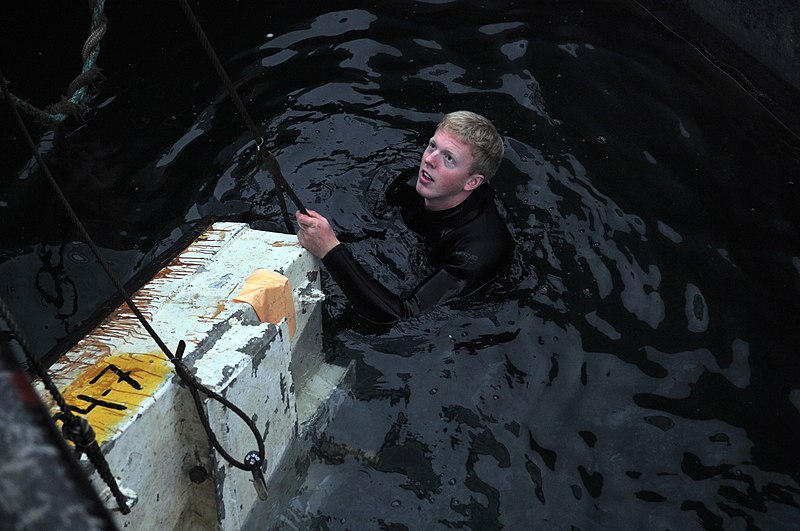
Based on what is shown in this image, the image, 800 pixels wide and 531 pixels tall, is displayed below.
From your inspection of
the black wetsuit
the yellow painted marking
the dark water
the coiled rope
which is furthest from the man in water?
the coiled rope

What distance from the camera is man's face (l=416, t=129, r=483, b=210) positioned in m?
4.94

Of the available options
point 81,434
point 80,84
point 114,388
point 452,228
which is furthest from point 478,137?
point 81,434

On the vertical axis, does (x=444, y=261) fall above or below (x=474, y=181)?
below

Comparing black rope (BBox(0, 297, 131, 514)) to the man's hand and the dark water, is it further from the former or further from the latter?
the man's hand

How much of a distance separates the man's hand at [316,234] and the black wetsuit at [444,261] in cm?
9

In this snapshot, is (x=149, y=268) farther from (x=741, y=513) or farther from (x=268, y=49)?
(x=268, y=49)

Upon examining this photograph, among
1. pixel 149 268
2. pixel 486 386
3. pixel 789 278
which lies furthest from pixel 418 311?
pixel 789 278

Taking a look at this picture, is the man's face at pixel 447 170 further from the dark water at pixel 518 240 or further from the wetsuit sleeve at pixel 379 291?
the wetsuit sleeve at pixel 379 291

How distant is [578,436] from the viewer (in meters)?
4.02

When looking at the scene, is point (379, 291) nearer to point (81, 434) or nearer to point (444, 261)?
point (444, 261)

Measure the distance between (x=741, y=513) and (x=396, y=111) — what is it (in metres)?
3.74

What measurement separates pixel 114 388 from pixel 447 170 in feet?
8.61

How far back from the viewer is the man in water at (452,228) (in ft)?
14.7

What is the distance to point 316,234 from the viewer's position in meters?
4.11
